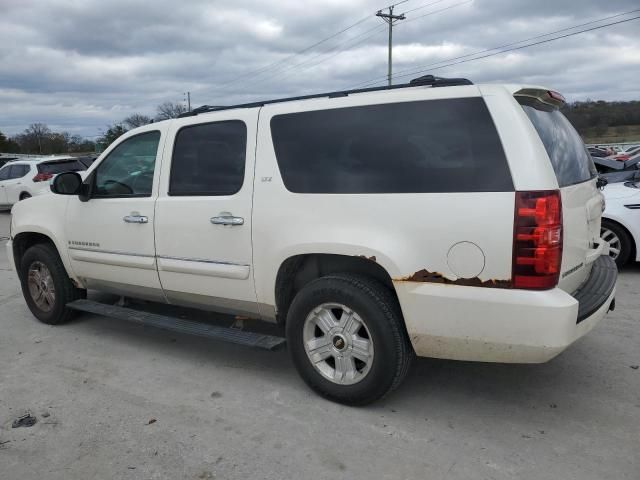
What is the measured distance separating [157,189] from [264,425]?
2.03 metres

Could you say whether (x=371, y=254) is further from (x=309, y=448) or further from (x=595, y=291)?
(x=595, y=291)

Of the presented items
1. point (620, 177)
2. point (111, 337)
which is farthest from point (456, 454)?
point (620, 177)

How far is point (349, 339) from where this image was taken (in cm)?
335

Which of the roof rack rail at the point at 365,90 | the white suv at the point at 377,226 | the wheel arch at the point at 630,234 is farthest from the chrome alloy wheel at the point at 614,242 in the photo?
the roof rack rail at the point at 365,90

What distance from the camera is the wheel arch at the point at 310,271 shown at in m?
3.39

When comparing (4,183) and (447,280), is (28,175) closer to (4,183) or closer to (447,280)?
(4,183)

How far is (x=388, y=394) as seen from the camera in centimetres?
331

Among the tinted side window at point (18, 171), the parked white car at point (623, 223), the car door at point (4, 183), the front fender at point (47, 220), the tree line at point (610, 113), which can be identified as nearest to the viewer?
the front fender at point (47, 220)

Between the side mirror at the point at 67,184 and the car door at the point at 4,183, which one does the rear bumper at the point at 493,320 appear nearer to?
the side mirror at the point at 67,184

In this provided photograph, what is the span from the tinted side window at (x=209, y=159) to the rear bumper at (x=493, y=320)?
150 centimetres

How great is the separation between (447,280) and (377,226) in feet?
1.66

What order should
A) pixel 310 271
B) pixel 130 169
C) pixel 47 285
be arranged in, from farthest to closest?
1. pixel 47 285
2. pixel 130 169
3. pixel 310 271

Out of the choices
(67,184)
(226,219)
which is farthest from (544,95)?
(67,184)

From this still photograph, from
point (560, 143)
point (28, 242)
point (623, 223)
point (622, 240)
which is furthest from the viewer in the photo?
point (622, 240)
